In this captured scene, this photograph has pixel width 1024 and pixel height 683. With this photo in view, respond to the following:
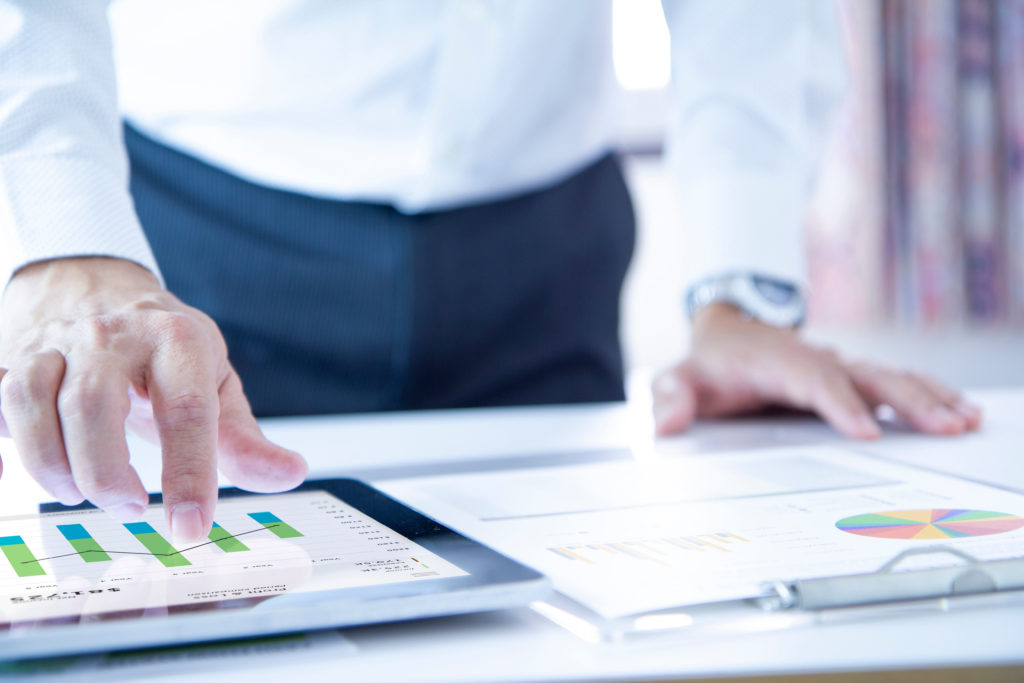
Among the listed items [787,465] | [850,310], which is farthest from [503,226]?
[850,310]

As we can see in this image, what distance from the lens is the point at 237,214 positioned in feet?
3.33

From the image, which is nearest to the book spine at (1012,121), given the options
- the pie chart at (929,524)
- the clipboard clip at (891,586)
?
the pie chart at (929,524)

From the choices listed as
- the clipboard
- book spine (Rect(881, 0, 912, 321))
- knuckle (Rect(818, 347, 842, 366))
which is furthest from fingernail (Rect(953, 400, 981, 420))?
book spine (Rect(881, 0, 912, 321))

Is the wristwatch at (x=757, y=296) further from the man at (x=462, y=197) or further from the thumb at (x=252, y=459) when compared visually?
the thumb at (x=252, y=459)

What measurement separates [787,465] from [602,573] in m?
0.29

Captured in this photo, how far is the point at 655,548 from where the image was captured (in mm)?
427

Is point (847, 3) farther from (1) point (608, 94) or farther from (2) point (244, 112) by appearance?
(2) point (244, 112)

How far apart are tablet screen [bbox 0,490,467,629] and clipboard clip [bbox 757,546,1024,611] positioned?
126mm

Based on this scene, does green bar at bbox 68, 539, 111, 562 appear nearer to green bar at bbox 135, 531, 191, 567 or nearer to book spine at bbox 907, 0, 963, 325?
green bar at bbox 135, 531, 191, 567

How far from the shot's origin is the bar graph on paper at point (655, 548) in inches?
16.2

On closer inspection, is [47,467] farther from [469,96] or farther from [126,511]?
[469,96]

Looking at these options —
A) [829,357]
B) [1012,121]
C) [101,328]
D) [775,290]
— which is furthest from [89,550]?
[1012,121]

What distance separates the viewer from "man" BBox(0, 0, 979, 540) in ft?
3.21

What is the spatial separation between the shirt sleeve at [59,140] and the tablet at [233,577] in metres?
0.20
